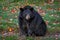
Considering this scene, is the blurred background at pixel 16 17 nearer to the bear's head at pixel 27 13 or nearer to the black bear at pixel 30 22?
the black bear at pixel 30 22

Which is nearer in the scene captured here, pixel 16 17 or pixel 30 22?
pixel 30 22

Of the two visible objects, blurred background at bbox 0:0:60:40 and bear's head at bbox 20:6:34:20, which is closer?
bear's head at bbox 20:6:34:20

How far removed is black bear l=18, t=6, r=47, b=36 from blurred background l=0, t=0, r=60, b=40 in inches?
11.0

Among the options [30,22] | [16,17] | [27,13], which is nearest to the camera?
[27,13]

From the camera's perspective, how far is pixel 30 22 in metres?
8.13

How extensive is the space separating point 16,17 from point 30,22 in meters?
3.80

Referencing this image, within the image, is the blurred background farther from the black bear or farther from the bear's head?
the bear's head

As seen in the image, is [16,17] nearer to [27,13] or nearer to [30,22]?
[30,22]

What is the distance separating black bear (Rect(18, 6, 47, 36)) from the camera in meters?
7.93

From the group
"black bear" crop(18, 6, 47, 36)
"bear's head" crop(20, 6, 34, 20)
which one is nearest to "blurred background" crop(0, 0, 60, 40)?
"black bear" crop(18, 6, 47, 36)

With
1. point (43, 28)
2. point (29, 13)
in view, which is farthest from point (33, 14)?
point (43, 28)

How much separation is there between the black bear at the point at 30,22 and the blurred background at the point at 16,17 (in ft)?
0.92

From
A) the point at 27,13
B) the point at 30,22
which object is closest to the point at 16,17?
the point at 30,22

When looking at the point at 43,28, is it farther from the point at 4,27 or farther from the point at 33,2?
the point at 33,2
